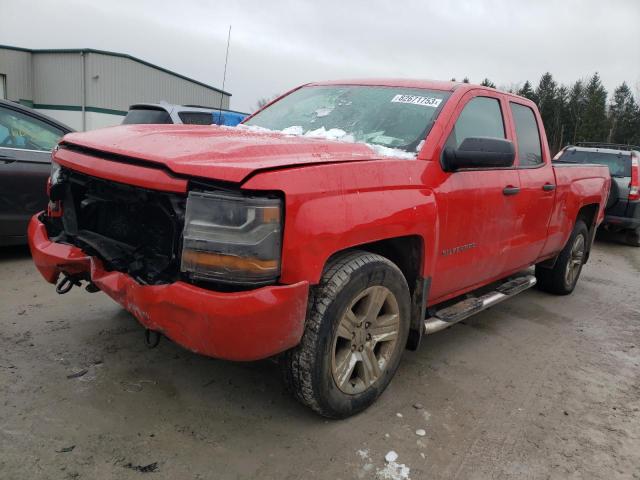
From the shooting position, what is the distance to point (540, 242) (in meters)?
4.31

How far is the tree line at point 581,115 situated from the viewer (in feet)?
170

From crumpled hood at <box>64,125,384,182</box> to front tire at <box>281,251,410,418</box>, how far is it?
1.78 ft

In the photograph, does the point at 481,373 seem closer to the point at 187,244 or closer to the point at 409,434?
the point at 409,434

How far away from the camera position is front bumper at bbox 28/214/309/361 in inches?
78.4

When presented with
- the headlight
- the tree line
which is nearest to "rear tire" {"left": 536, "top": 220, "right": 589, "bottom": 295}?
the headlight

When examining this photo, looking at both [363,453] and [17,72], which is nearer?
[363,453]

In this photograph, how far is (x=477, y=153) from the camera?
2828 mm

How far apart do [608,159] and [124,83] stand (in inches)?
779

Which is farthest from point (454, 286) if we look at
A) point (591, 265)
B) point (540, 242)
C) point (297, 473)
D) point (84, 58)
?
point (84, 58)

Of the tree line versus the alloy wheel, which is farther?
the tree line

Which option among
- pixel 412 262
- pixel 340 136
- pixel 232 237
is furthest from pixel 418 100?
pixel 232 237

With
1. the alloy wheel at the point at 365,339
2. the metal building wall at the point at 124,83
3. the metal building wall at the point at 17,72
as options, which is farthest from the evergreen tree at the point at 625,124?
the alloy wheel at the point at 365,339

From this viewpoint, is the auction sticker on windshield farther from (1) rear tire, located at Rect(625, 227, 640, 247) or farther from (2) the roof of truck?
(1) rear tire, located at Rect(625, 227, 640, 247)

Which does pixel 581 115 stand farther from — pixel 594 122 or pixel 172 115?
pixel 172 115
